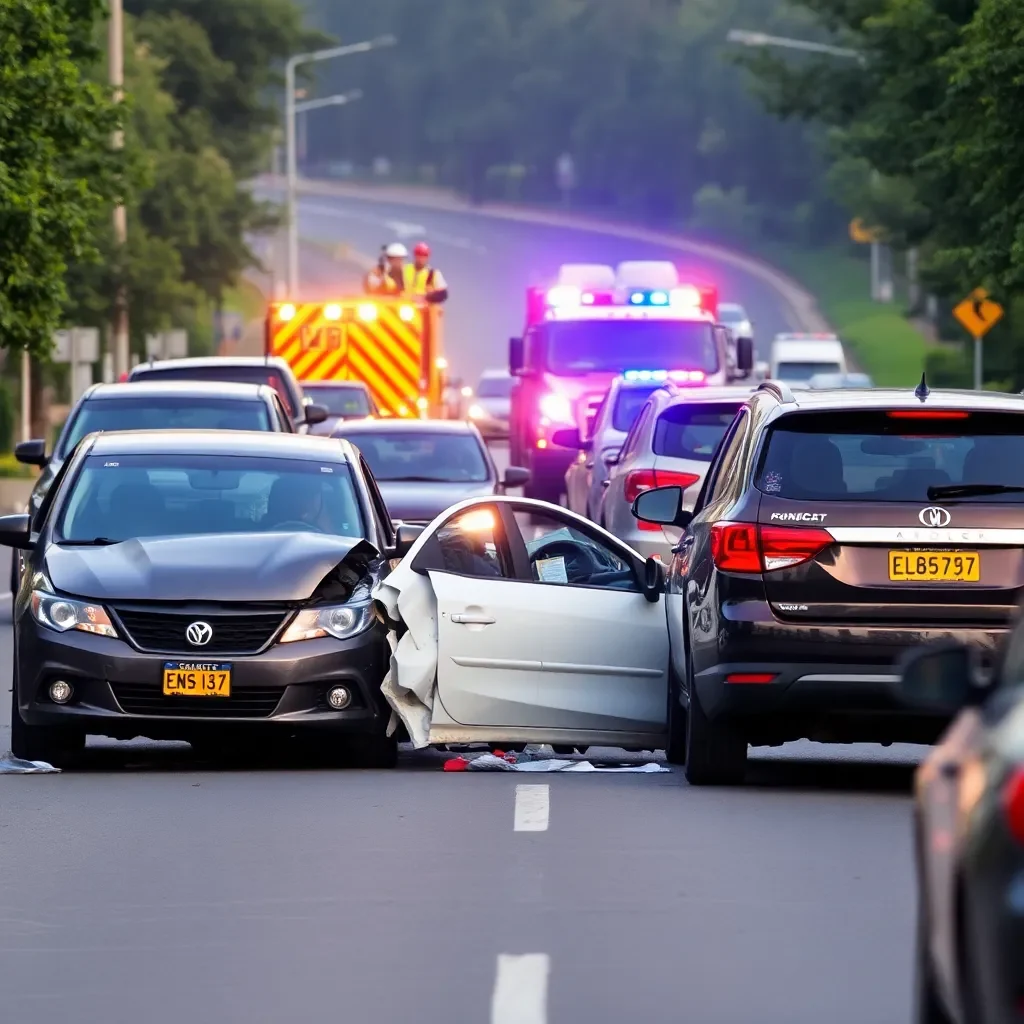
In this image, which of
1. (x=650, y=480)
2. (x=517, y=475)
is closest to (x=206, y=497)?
(x=650, y=480)

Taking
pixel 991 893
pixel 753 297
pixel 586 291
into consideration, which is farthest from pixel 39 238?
pixel 753 297

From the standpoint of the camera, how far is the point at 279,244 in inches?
5074

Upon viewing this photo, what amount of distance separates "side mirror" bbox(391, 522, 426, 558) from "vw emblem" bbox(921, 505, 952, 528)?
267 centimetres

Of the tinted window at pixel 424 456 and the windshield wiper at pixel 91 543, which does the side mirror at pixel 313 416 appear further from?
the windshield wiper at pixel 91 543

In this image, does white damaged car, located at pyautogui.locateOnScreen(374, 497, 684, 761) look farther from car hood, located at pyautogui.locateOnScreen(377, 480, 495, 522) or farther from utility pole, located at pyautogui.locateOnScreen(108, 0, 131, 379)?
utility pole, located at pyautogui.locateOnScreen(108, 0, 131, 379)

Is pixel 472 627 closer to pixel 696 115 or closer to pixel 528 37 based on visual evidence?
pixel 696 115

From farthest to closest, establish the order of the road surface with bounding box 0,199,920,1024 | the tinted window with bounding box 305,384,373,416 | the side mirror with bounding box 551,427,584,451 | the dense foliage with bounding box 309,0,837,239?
1. the dense foliage with bounding box 309,0,837,239
2. the tinted window with bounding box 305,384,373,416
3. the side mirror with bounding box 551,427,584,451
4. the road surface with bounding box 0,199,920,1024

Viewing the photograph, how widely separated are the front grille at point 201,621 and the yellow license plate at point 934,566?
2.72 meters

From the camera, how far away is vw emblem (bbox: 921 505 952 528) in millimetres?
11789

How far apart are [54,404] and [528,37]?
113247 millimetres

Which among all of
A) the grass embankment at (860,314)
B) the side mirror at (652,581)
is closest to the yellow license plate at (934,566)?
the side mirror at (652,581)

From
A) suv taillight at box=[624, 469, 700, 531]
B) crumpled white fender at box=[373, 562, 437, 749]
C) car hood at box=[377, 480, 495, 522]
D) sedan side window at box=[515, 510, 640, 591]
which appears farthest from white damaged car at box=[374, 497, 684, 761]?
car hood at box=[377, 480, 495, 522]

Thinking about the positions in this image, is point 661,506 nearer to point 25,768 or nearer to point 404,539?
point 404,539

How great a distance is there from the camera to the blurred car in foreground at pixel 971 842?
504cm
